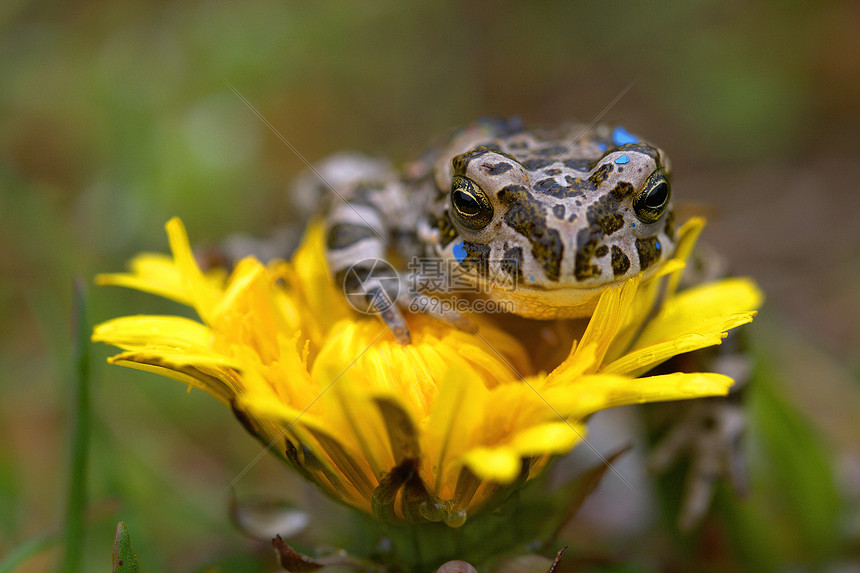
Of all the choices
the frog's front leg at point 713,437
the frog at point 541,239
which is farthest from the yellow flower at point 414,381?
the frog's front leg at point 713,437

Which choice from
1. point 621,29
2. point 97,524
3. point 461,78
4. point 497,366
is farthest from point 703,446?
point 621,29

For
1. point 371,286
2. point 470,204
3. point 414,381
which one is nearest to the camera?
point 414,381

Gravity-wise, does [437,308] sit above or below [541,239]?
below

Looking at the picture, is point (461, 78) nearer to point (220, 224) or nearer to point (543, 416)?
point (220, 224)

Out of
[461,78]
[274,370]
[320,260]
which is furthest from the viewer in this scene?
[461,78]

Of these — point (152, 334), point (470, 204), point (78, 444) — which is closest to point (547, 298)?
point (470, 204)

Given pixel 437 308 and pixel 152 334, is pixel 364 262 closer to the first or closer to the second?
pixel 437 308
